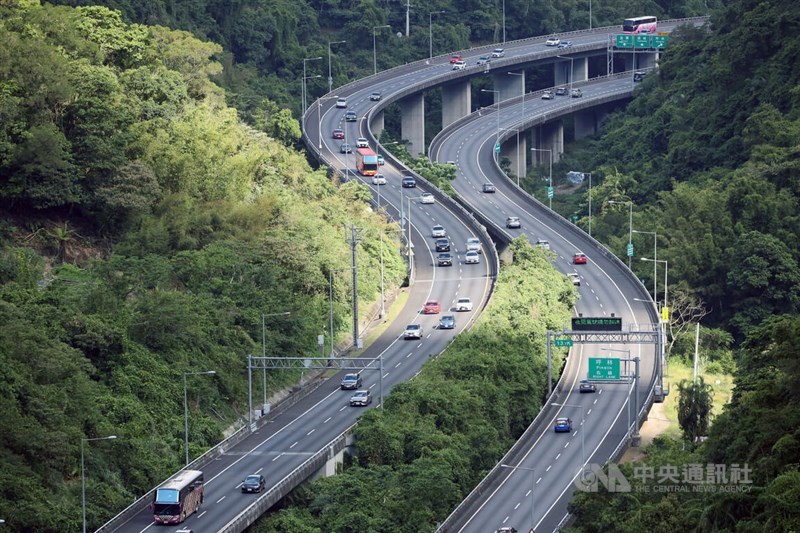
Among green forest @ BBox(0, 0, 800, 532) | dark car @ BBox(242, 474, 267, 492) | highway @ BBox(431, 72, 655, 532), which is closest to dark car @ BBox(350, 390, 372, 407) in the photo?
green forest @ BBox(0, 0, 800, 532)

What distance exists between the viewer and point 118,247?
445 ft

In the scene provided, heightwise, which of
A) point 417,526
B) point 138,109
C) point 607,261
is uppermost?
point 138,109

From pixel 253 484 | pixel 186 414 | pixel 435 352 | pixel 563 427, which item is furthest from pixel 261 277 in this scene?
pixel 253 484

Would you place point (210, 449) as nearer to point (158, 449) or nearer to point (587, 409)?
point (158, 449)

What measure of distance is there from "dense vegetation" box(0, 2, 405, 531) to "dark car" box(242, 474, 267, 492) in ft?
19.2

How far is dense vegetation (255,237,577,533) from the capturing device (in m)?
104

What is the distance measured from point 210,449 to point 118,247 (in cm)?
2922

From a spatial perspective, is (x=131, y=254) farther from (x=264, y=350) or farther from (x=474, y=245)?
(x=474, y=245)

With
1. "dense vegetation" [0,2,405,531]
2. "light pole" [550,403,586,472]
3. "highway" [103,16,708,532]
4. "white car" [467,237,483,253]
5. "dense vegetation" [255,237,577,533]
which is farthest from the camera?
"white car" [467,237,483,253]

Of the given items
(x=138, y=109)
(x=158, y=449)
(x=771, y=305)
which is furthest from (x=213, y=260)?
(x=771, y=305)

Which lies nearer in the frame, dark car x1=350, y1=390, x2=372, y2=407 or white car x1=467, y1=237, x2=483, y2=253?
dark car x1=350, y1=390, x2=372, y2=407

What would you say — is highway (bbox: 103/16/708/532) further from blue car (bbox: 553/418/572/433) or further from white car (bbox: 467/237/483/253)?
white car (bbox: 467/237/483/253)

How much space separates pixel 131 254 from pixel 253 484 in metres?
36.4

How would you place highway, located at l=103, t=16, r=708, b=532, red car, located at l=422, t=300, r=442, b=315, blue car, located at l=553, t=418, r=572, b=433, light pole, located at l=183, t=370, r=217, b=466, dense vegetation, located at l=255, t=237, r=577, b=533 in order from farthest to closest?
red car, located at l=422, t=300, r=442, b=315 → blue car, located at l=553, t=418, r=572, b=433 → light pole, located at l=183, t=370, r=217, b=466 → highway, located at l=103, t=16, r=708, b=532 → dense vegetation, located at l=255, t=237, r=577, b=533
